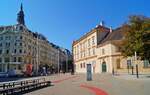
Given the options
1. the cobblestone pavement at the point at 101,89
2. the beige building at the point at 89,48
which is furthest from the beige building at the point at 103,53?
the cobblestone pavement at the point at 101,89

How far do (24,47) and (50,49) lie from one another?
166 ft

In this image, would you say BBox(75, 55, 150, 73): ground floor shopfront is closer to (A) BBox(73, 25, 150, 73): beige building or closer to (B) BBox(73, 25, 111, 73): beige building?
(A) BBox(73, 25, 150, 73): beige building

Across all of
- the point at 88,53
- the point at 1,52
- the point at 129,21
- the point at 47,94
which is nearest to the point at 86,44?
the point at 88,53

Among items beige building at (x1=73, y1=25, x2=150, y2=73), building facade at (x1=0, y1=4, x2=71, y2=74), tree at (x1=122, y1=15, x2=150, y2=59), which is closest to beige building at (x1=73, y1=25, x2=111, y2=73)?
beige building at (x1=73, y1=25, x2=150, y2=73)

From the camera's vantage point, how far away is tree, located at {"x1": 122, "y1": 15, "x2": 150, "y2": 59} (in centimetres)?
3797

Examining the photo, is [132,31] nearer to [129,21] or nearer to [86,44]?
[129,21]

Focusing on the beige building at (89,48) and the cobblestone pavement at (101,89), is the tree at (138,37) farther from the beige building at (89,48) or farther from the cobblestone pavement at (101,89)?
the beige building at (89,48)

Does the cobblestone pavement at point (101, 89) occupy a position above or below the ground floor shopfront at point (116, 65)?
below

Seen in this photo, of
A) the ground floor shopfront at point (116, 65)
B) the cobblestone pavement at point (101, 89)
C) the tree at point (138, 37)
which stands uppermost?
the tree at point (138, 37)

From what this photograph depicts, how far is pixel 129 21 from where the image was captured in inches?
1577

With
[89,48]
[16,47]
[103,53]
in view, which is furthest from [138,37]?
[16,47]

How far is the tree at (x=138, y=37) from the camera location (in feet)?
125

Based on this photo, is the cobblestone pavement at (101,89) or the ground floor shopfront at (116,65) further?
the ground floor shopfront at (116,65)

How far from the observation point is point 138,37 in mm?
38281
